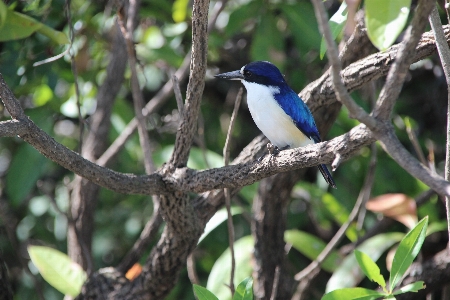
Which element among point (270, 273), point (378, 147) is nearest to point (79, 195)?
point (270, 273)

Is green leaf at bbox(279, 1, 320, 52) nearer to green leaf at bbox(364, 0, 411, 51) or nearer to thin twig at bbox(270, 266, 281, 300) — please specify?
thin twig at bbox(270, 266, 281, 300)

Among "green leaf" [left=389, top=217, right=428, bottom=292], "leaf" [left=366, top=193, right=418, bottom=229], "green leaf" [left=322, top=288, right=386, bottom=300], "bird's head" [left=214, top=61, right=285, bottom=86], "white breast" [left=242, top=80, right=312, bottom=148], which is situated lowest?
"leaf" [left=366, top=193, right=418, bottom=229]

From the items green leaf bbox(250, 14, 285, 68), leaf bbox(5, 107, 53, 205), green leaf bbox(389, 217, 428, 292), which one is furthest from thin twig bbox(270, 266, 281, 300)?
A: leaf bbox(5, 107, 53, 205)

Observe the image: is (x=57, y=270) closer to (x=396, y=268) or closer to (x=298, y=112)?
(x=298, y=112)

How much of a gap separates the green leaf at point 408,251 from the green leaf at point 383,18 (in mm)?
952

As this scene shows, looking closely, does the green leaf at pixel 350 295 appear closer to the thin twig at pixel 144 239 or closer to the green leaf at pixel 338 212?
the thin twig at pixel 144 239

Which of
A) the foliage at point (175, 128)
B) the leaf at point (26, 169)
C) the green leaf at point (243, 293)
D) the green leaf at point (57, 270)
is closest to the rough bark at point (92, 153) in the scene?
the foliage at point (175, 128)

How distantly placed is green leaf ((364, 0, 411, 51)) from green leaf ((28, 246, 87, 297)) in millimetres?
2212

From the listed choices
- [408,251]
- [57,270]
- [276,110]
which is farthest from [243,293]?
[276,110]

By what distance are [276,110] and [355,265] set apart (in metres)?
1.10

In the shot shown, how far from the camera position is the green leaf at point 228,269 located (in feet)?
11.4

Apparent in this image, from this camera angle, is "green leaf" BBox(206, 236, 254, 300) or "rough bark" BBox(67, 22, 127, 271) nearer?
"green leaf" BBox(206, 236, 254, 300)

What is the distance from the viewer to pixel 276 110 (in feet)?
11.5

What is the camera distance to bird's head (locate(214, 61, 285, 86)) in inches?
142
